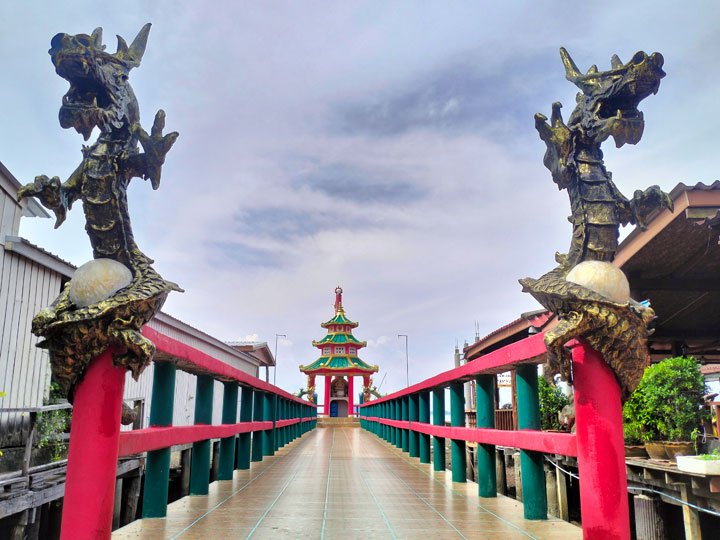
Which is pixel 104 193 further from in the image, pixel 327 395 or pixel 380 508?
pixel 327 395

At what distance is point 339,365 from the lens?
4016 centimetres

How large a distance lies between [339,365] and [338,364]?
13 cm

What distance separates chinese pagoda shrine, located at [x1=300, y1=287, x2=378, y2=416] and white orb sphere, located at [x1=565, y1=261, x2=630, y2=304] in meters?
37.1

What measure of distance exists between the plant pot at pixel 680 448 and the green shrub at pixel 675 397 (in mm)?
161

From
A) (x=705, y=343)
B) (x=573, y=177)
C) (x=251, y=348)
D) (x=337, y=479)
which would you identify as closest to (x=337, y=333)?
(x=251, y=348)

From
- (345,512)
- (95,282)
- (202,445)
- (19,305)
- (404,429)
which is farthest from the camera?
(404,429)

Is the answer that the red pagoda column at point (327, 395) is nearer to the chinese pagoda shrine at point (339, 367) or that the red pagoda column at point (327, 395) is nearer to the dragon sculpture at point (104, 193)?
the chinese pagoda shrine at point (339, 367)

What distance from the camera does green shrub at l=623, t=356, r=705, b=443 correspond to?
683 cm

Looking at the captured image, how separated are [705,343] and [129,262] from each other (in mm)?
17758

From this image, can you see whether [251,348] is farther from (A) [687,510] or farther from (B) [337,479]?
(A) [687,510]

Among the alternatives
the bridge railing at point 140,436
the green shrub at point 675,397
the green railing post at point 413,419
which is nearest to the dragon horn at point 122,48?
the bridge railing at point 140,436

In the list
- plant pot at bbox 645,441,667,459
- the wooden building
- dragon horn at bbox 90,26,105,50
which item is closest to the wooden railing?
plant pot at bbox 645,441,667,459

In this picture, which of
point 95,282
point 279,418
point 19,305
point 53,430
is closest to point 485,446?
point 95,282

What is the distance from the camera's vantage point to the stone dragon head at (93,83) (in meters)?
3.23
